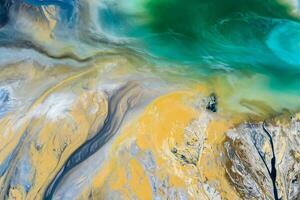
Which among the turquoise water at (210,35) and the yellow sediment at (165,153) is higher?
the turquoise water at (210,35)

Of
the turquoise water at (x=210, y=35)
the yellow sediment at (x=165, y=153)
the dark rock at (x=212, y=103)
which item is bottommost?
the yellow sediment at (x=165, y=153)

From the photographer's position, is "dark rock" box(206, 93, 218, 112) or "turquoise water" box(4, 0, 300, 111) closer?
"dark rock" box(206, 93, 218, 112)

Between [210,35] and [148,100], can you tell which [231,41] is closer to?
[210,35]

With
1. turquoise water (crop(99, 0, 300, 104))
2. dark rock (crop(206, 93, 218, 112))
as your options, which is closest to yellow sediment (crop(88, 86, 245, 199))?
dark rock (crop(206, 93, 218, 112))

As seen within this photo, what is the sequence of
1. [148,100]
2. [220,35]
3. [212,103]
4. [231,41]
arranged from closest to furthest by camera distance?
[148,100]
[212,103]
[231,41]
[220,35]

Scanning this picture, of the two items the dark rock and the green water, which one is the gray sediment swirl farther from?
the dark rock

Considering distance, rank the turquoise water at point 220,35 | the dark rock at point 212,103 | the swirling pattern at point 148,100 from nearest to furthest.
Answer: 1. the swirling pattern at point 148,100
2. the dark rock at point 212,103
3. the turquoise water at point 220,35

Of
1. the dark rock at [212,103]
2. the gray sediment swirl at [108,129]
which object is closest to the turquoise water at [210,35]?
the dark rock at [212,103]

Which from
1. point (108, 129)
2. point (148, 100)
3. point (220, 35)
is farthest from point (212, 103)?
point (220, 35)

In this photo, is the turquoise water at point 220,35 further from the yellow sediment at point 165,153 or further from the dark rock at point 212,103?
the yellow sediment at point 165,153

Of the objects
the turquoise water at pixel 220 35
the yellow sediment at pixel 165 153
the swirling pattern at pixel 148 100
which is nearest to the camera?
the yellow sediment at pixel 165 153

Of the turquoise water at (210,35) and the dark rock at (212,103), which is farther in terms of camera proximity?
the turquoise water at (210,35)

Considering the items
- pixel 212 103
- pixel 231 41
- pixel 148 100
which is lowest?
pixel 148 100
